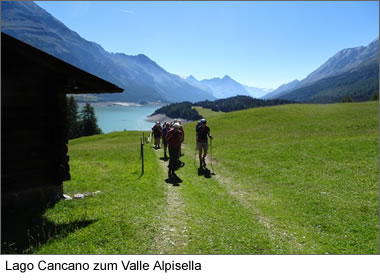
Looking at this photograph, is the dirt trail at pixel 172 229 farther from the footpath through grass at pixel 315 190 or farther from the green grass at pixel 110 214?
the footpath through grass at pixel 315 190

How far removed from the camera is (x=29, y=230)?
7.60 m

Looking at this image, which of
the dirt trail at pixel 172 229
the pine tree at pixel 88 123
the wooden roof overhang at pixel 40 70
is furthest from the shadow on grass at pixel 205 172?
the pine tree at pixel 88 123

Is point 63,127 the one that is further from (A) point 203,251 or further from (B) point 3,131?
(A) point 203,251

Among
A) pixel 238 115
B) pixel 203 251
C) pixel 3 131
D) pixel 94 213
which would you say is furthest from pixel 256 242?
pixel 238 115

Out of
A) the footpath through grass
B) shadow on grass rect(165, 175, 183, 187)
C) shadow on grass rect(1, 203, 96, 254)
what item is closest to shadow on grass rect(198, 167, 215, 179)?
the footpath through grass

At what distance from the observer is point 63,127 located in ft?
34.7

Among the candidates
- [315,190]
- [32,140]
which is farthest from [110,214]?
[315,190]

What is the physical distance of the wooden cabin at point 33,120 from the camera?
8.78 m

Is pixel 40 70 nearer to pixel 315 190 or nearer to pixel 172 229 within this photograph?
pixel 172 229

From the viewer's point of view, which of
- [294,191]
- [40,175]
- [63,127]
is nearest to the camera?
[40,175]

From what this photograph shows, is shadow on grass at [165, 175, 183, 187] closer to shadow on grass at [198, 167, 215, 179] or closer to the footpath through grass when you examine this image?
shadow on grass at [198, 167, 215, 179]

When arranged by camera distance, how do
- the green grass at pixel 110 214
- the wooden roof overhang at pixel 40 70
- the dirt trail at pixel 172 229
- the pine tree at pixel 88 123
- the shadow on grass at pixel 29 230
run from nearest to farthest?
1. the shadow on grass at pixel 29 230
2. the green grass at pixel 110 214
3. the dirt trail at pixel 172 229
4. the wooden roof overhang at pixel 40 70
5. the pine tree at pixel 88 123

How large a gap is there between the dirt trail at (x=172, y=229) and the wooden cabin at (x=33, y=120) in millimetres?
4596

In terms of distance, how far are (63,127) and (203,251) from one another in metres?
7.48
